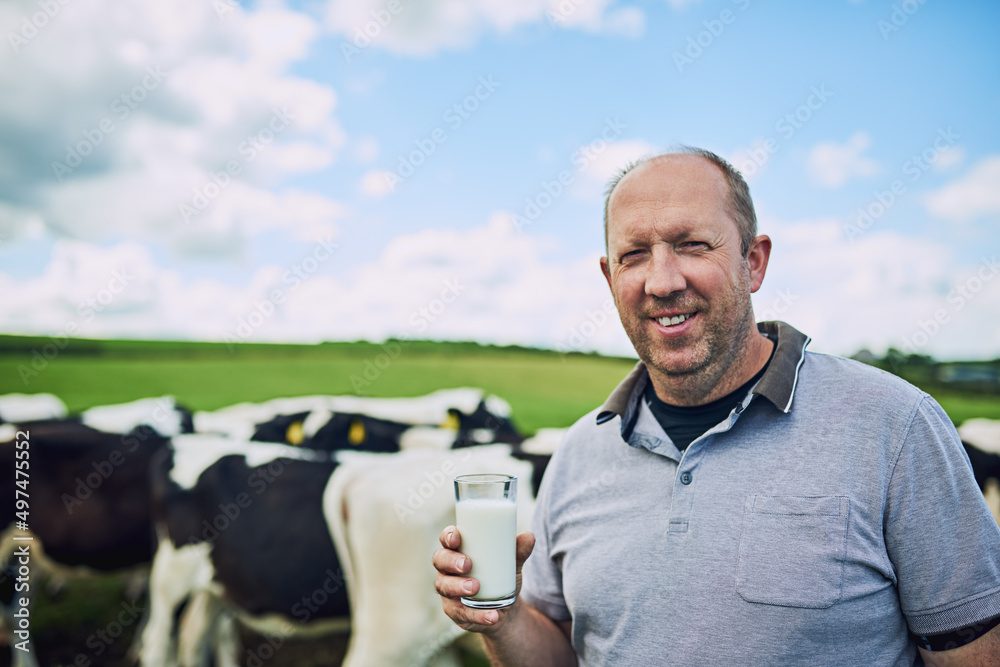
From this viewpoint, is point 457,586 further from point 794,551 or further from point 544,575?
point 794,551

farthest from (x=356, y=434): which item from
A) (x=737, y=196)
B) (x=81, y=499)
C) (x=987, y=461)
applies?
(x=737, y=196)

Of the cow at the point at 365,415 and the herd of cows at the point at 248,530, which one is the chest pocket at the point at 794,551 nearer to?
the herd of cows at the point at 248,530

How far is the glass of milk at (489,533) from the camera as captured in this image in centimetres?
129

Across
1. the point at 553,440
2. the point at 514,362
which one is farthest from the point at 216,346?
the point at 553,440

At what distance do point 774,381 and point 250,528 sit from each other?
3.52 metres

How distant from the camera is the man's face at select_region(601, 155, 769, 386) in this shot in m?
1.41

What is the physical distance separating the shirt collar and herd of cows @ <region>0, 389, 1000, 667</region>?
213cm

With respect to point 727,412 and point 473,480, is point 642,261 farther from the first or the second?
point 473,480

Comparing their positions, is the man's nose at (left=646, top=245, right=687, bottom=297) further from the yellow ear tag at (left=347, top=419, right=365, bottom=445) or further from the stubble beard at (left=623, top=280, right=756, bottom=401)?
the yellow ear tag at (left=347, top=419, right=365, bottom=445)

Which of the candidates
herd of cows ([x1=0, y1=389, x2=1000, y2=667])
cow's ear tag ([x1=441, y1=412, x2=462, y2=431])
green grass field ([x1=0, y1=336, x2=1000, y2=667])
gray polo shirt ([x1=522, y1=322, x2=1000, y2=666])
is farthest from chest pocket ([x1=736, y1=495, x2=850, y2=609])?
green grass field ([x1=0, y1=336, x2=1000, y2=667])

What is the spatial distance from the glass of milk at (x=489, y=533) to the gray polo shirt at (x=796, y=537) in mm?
202

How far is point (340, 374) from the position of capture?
2542 centimetres

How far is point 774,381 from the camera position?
1.34 meters

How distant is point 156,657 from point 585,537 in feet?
12.0
